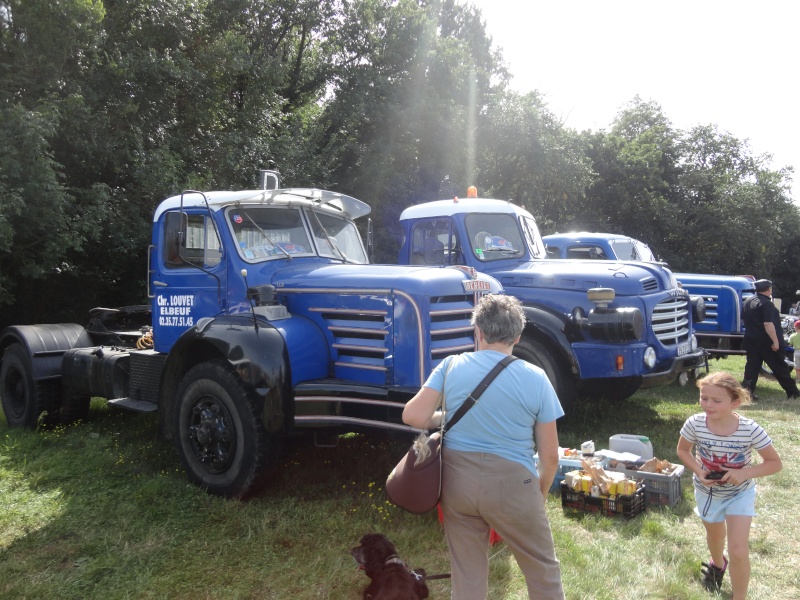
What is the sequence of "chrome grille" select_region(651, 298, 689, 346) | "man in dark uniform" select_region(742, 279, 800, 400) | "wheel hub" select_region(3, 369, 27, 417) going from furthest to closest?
"man in dark uniform" select_region(742, 279, 800, 400) < "wheel hub" select_region(3, 369, 27, 417) < "chrome grille" select_region(651, 298, 689, 346)

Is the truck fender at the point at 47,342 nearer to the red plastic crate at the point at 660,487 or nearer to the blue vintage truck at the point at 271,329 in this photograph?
the blue vintage truck at the point at 271,329

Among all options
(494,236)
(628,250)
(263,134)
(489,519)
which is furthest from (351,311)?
(263,134)

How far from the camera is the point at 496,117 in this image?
1914 centimetres

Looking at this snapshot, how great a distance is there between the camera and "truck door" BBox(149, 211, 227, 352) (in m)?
5.25

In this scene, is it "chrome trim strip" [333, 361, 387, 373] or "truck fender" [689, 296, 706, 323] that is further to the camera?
"truck fender" [689, 296, 706, 323]

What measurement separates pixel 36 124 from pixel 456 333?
7913 mm

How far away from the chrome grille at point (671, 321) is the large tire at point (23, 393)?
20.9 ft

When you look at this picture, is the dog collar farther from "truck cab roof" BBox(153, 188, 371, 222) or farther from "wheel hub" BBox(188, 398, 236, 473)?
"truck cab roof" BBox(153, 188, 371, 222)

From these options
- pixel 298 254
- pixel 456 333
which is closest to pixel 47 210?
pixel 298 254

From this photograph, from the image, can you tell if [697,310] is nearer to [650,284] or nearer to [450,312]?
[650,284]

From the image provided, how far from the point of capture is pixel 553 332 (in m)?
6.36

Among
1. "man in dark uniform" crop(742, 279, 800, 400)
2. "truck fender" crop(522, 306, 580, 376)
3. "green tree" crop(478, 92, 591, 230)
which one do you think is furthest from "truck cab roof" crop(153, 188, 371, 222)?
"green tree" crop(478, 92, 591, 230)

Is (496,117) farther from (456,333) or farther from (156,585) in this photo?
(156,585)

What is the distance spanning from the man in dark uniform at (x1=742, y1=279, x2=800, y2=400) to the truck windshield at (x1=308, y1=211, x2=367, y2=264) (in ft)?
18.4
